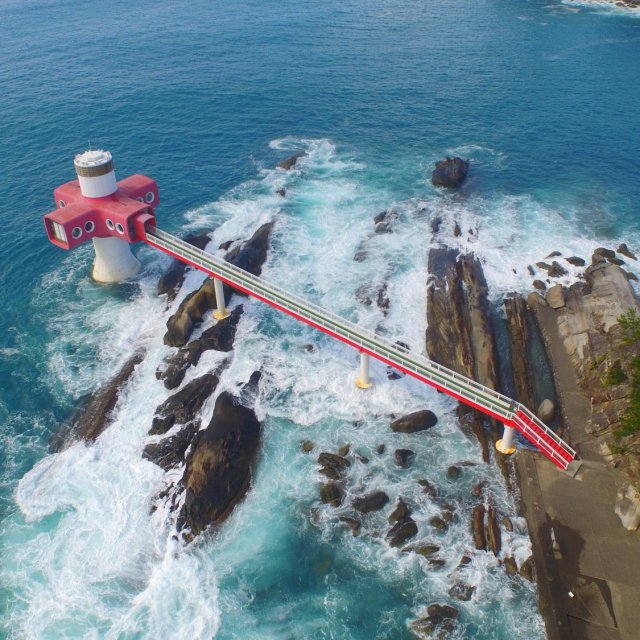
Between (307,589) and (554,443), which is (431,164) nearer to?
(554,443)

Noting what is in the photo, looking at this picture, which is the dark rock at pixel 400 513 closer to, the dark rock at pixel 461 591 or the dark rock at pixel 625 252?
the dark rock at pixel 461 591

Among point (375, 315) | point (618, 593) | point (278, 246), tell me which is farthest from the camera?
point (278, 246)

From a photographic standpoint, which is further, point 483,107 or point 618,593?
point 483,107

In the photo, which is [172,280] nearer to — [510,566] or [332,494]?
[332,494]

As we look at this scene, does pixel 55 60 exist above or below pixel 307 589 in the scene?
above

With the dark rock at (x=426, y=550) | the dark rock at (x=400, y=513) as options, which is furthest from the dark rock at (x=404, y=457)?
the dark rock at (x=426, y=550)

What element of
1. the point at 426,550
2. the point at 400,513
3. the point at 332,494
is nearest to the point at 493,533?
the point at 426,550

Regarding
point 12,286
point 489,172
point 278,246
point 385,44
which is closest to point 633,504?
point 278,246
